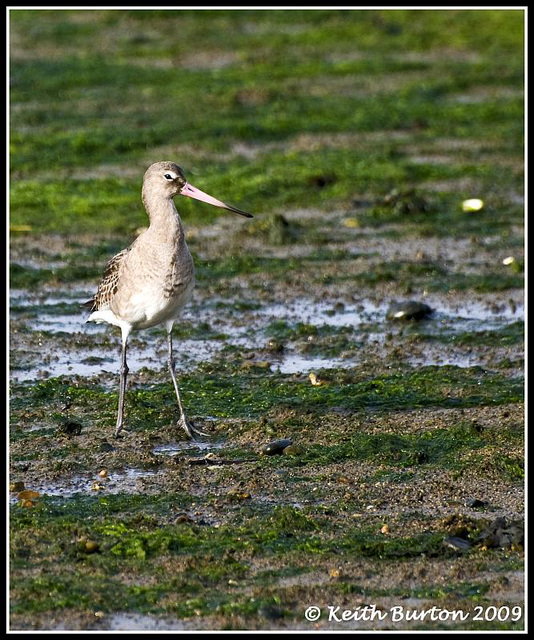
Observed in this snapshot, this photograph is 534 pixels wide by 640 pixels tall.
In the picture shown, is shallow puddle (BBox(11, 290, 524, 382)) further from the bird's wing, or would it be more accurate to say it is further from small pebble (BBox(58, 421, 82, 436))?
small pebble (BBox(58, 421, 82, 436))

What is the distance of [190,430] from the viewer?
25.2 ft

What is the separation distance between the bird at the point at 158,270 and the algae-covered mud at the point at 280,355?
0.62 m

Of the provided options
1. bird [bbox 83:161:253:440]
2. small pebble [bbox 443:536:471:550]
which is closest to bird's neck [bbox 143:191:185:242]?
bird [bbox 83:161:253:440]

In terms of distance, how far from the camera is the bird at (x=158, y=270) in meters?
7.58

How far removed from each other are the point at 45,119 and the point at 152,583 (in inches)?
450

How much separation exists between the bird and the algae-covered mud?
0.62 metres

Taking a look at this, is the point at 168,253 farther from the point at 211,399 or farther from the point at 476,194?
the point at 476,194

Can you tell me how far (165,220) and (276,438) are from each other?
1.48 metres

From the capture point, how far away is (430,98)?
17453 mm

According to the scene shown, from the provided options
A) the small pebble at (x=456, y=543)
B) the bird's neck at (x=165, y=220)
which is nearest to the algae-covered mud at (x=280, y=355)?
the small pebble at (x=456, y=543)

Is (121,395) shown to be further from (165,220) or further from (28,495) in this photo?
(28,495)

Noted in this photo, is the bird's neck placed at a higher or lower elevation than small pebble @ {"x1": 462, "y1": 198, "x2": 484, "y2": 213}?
lower

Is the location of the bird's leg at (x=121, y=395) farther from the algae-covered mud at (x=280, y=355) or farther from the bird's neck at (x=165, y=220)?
the bird's neck at (x=165, y=220)

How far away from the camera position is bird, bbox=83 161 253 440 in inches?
299
